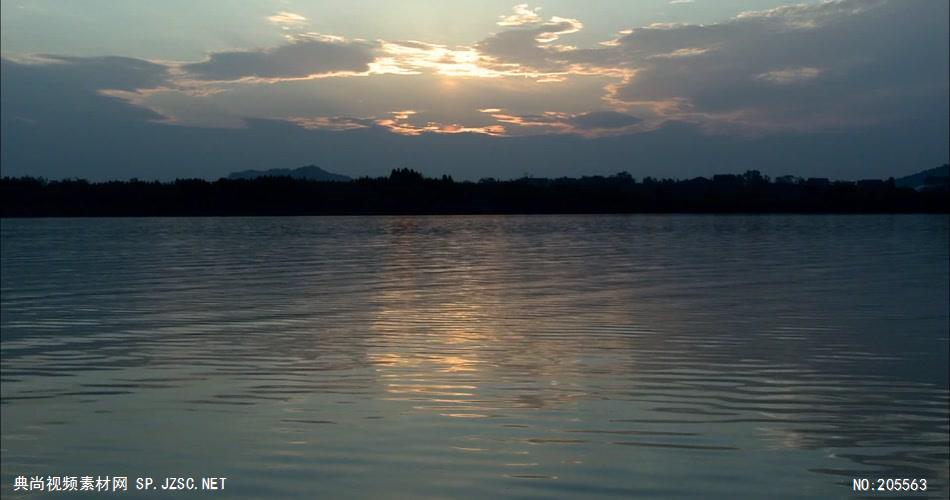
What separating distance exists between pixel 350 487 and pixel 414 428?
165 cm

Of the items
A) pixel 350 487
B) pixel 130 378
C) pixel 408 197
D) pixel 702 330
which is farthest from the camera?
pixel 408 197

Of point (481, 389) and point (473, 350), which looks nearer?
point (481, 389)

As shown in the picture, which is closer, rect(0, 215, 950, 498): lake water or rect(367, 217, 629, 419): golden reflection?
rect(0, 215, 950, 498): lake water

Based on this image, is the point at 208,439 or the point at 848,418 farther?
the point at 848,418

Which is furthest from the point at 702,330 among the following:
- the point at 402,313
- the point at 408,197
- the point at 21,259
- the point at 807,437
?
the point at 408,197

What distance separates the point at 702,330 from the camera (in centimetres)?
1628

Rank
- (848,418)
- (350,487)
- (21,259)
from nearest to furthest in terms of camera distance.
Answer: (350,487) → (848,418) → (21,259)

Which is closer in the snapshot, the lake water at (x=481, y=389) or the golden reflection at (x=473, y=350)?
the lake water at (x=481, y=389)

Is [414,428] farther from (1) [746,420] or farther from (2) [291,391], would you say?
(1) [746,420]

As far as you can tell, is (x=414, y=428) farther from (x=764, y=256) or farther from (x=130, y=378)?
(x=764, y=256)

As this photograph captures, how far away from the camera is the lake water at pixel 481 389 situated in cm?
800

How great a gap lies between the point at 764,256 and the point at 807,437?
3170cm

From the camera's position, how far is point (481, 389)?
11023 millimetres

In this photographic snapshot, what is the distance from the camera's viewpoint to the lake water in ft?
26.2
